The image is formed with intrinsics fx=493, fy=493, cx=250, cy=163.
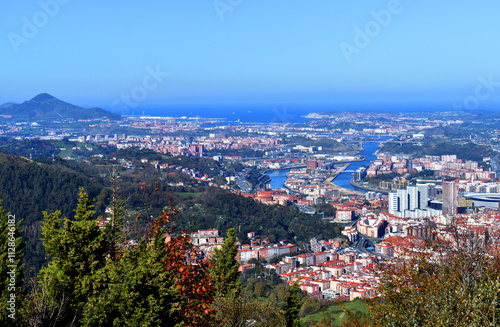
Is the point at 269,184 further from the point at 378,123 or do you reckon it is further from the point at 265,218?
the point at 378,123

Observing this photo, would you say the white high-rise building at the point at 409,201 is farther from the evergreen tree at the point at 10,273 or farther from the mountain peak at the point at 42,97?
the mountain peak at the point at 42,97

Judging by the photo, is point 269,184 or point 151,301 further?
point 269,184

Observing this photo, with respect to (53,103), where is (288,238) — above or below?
below

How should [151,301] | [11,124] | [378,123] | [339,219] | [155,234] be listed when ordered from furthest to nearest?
[378,123] < [11,124] < [339,219] < [155,234] < [151,301]

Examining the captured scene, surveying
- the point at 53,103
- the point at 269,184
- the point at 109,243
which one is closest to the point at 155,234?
the point at 109,243

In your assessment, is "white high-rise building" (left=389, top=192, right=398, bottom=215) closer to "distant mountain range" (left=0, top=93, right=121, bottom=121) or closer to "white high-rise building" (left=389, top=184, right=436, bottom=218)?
"white high-rise building" (left=389, top=184, right=436, bottom=218)

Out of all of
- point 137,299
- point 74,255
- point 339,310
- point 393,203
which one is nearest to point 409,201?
point 393,203

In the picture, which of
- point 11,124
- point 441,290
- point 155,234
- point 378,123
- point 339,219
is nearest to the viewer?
point 441,290
